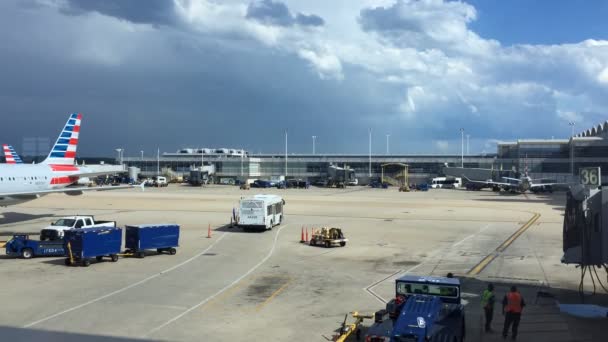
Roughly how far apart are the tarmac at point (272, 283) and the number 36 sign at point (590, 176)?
16.5ft

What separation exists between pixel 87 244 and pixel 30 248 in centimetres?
489

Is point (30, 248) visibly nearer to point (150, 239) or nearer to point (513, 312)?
point (150, 239)

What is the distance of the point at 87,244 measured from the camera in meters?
29.4

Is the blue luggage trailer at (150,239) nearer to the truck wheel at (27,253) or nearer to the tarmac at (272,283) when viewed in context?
the tarmac at (272,283)

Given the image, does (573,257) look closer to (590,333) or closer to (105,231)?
(590,333)

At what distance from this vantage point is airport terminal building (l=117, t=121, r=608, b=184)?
13675 centimetres

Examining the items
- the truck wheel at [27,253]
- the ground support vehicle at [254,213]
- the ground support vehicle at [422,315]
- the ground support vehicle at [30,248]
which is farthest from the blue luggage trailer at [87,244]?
the ground support vehicle at [422,315]

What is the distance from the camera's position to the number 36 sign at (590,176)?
2638 centimetres

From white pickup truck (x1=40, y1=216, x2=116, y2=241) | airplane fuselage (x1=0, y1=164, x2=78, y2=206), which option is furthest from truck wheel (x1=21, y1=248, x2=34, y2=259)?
airplane fuselage (x1=0, y1=164, x2=78, y2=206)

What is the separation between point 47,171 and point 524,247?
42.6m

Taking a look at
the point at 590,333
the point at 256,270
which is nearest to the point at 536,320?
the point at 590,333

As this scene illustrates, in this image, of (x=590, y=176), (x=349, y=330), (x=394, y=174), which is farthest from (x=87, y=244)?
(x=394, y=174)

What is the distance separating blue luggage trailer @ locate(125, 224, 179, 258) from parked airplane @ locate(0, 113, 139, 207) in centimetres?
977

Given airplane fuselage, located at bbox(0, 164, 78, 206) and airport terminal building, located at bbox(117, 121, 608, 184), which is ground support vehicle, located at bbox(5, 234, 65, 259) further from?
airport terminal building, located at bbox(117, 121, 608, 184)
